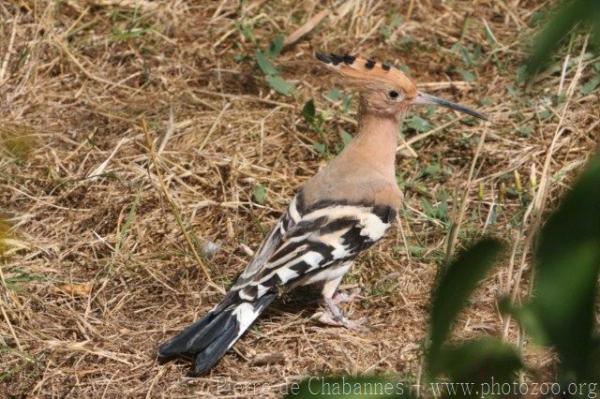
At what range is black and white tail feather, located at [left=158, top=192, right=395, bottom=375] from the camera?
9.07ft

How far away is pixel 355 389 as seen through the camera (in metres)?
0.82

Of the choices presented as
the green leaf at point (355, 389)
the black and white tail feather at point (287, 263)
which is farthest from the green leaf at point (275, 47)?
the green leaf at point (355, 389)

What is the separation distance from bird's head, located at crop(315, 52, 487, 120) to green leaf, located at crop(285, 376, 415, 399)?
8.51ft

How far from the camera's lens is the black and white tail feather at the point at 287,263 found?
277 centimetres

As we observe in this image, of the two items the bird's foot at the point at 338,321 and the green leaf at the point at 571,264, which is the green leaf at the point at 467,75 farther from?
the green leaf at the point at 571,264

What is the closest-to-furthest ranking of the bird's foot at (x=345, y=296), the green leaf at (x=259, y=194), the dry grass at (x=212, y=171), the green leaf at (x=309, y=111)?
the dry grass at (x=212, y=171) → the bird's foot at (x=345, y=296) → the green leaf at (x=259, y=194) → the green leaf at (x=309, y=111)

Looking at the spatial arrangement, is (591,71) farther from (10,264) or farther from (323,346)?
(10,264)

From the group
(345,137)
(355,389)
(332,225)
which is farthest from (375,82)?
(355,389)

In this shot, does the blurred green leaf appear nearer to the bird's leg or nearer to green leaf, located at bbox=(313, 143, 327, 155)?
the bird's leg

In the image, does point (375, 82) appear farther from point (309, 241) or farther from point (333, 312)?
point (333, 312)

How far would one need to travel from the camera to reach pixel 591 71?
4.08 m

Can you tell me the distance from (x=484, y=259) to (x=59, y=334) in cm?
238

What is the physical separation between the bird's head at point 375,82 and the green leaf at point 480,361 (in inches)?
103

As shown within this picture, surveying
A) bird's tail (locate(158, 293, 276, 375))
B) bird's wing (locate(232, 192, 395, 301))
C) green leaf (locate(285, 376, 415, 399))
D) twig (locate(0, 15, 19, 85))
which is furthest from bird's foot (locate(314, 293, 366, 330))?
green leaf (locate(285, 376, 415, 399))
